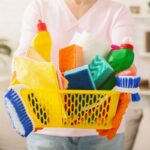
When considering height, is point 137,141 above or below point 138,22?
below

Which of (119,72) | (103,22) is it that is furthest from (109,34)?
(119,72)

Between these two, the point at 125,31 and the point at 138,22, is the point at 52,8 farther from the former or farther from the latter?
the point at 138,22

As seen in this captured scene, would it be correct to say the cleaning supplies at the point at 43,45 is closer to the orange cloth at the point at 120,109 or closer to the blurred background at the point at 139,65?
the orange cloth at the point at 120,109

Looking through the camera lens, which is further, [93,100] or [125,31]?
[125,31]

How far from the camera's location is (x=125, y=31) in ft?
3.30

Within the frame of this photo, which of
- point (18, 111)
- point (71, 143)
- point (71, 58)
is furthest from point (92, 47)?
point (71, 143)

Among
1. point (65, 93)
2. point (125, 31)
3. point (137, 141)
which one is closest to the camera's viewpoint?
point (65, 93)

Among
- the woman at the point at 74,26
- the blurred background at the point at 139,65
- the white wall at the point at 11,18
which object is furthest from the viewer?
the white wall at the point at 11,18

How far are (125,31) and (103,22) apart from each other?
0.26ft

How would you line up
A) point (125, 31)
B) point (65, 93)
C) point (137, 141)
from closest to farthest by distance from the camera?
1. point (65, 93)
2. point (125, 31)
3. point (137, 141)

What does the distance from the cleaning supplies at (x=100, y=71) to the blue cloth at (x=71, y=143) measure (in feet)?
1.16

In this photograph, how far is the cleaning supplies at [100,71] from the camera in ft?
2.32

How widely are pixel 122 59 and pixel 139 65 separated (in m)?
1.10

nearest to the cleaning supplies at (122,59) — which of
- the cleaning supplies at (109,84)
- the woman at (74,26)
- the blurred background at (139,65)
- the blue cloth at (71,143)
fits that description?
the cleaning supplies at (109,84)
